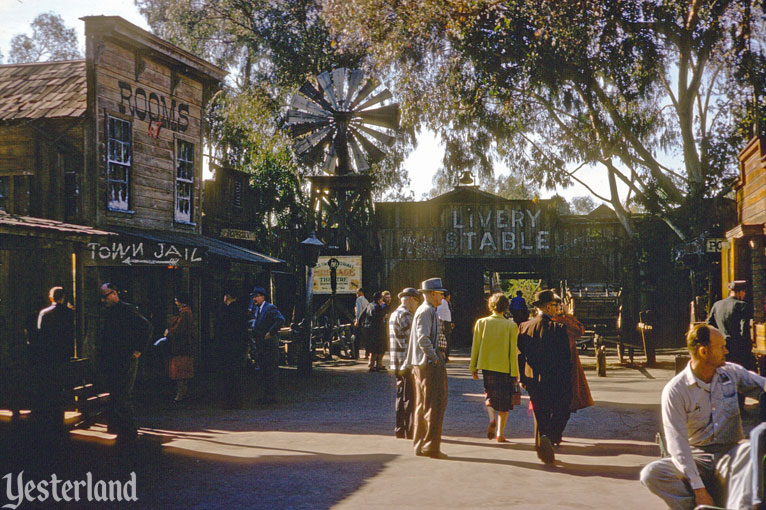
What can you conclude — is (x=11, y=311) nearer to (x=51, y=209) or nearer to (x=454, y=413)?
(x=51, y=209)

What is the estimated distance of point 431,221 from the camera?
28.5 m

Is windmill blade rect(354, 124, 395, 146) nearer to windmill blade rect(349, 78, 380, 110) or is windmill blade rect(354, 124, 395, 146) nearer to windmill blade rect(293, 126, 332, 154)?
windmill blade rect(349, 78, 380, 110)

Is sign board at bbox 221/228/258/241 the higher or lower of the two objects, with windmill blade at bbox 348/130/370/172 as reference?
lower

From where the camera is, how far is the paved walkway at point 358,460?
258 inches

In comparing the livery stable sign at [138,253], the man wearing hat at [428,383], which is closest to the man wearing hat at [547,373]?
the man wearing hat at [428,383]

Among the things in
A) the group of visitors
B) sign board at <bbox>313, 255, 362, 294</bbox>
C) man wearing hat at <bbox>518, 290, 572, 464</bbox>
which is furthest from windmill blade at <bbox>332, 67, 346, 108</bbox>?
man wearing hat at <bbox>518, 290, 572, 464</bbox>

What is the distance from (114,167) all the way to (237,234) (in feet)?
24.3

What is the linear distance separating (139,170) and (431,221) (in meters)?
13.3

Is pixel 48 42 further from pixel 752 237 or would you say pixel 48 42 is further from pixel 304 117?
pixel 752 237

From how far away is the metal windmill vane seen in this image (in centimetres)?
2795

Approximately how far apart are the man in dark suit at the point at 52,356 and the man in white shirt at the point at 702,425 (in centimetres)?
661

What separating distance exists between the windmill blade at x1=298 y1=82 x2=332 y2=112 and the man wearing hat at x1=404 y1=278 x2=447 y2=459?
20257mm

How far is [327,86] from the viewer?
2788 centimetres

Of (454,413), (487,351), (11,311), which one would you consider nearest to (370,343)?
(454,413)
